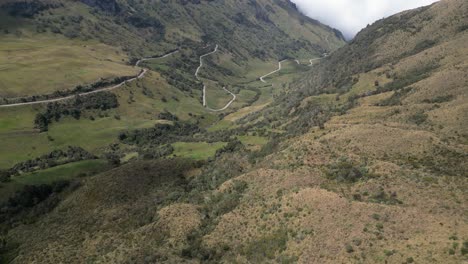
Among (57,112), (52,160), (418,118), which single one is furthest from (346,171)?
(57,112)

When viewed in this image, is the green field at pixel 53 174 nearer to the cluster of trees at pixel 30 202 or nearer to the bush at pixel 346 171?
the cluster of trees at pixel 30 202

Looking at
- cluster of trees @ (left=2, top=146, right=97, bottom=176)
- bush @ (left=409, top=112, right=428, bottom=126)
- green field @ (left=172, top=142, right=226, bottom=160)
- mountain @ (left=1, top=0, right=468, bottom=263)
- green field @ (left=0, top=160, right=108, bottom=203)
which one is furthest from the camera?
cluster of trees @ (left=2, top=146, right=97, bottom=176)

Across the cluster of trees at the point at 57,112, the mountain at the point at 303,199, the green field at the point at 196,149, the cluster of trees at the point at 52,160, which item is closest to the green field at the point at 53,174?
the mountain at the point at 303,199

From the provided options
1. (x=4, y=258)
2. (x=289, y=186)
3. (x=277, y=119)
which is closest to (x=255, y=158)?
(x=289, y=186)

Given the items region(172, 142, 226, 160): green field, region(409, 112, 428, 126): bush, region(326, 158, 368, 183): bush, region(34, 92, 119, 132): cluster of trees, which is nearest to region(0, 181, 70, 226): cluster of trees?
region(172, 142, 226, 160): green field

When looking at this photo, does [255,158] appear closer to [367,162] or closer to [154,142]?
[367,162]

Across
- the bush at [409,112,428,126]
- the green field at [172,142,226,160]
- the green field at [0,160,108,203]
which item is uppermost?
the bush at [409,112,428,126]

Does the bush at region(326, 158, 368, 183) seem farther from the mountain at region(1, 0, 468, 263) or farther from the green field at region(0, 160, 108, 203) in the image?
the green field at region(0, 160, 108, 203)

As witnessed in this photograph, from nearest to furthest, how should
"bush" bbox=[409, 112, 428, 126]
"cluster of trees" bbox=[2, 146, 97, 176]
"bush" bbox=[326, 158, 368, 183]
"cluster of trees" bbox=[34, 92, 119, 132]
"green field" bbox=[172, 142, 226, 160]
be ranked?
"bush" bbox=[326, 158, 368, 183], "bush" bbox=[409, 112, 428, 126], "green field" bbox=[172, 142, 226, 160], "cluster of trees" bbox=[2, 146, 97, 176], "cluster of trees" bbox=[34, 92, 119, 132]
